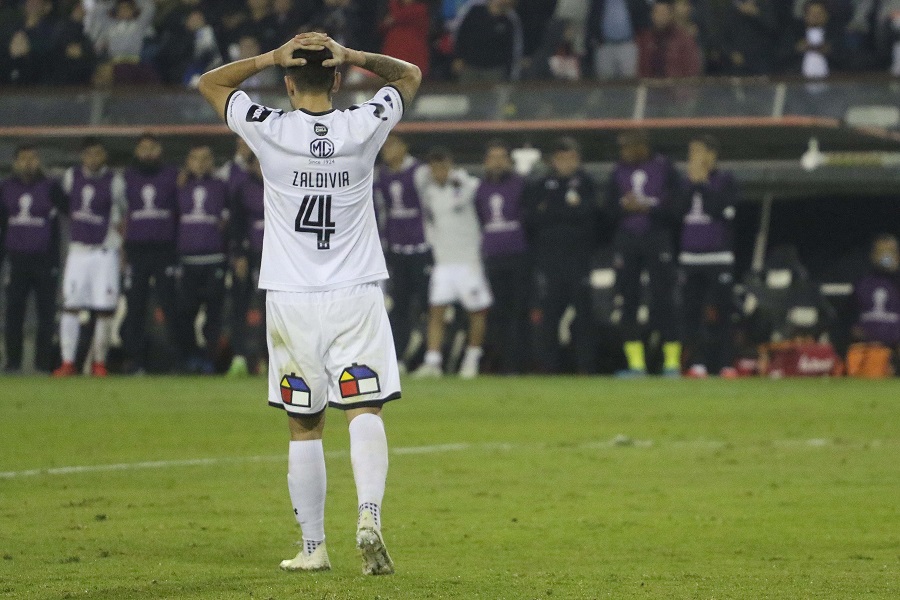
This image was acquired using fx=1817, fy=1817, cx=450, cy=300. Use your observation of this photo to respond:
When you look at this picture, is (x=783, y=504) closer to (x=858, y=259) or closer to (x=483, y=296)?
(x=483, y=296)

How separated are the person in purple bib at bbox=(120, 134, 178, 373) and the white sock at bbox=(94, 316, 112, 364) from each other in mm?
281

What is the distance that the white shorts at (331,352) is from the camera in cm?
677

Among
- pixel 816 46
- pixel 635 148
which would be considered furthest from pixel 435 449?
pixel 816 46

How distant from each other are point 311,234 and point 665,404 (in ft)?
28.1

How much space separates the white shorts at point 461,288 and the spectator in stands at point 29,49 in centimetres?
714

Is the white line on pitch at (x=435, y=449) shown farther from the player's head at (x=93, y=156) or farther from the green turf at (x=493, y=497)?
the player's head at (x=93, y=156)

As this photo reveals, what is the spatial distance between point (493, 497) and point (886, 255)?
10202 millimetres

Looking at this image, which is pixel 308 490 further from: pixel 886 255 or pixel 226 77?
pixel 886 255

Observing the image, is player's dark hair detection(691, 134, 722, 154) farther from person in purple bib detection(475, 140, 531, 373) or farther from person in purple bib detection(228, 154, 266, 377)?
person in purple bib detection(228, 154, 266, 377)

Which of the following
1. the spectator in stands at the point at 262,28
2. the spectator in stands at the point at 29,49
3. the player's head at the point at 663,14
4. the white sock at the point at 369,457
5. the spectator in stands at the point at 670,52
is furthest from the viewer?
the spectator in stands at the point at 29,49

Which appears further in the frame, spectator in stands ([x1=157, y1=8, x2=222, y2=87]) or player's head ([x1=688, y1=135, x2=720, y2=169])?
spectator in stands ([x1=157, y1=8, x2=222, y2=87])

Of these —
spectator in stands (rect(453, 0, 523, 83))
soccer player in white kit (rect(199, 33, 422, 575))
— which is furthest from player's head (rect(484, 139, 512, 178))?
soccer player in white kit (rect(199, 33, 422, 575))

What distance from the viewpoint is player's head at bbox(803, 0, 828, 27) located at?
20.2 metres

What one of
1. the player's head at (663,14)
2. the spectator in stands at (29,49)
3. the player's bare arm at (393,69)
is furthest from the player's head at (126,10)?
the player's bare arm at (393,69)
